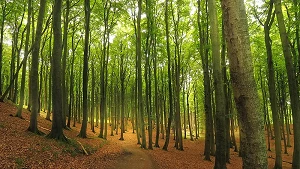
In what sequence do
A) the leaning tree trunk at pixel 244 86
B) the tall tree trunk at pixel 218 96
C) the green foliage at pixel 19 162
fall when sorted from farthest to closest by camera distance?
the tall tree trunk at pixel 218 96
the green foliage at pixel 19 162
the leaning tree trunk at pixel 244 86

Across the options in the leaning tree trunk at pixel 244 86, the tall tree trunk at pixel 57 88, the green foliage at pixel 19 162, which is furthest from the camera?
the tall tree trunk at pixel 57 88

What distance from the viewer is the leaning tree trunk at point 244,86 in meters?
2.37

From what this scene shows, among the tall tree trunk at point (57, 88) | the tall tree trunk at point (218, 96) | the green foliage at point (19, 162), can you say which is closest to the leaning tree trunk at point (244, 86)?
the tall tree trunk at point (218, 96)

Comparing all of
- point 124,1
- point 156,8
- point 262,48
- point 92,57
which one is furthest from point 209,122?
point 92,57

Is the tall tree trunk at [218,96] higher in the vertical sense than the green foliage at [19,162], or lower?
higher

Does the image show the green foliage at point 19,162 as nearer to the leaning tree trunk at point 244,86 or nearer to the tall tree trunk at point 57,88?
the tall tree trunk at point 57,88

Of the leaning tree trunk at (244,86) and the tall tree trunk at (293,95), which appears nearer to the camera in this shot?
the leaning tree trunk at (244,86)

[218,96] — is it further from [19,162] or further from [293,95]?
[19,162]

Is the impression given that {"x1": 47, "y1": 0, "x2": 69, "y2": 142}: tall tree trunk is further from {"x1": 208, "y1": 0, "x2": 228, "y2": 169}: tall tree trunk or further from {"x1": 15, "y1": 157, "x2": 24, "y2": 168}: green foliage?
{"x1": 208, "y1": 0, "x2": 228, "y2": 169}: tall tree trunk

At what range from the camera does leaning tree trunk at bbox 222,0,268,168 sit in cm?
237

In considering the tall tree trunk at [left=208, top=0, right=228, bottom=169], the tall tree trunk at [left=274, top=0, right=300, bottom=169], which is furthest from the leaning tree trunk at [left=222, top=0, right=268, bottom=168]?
the tall tree trunk at [left=274, top=0, right=300, bottom=169]

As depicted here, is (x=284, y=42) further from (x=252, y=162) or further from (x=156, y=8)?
(x=156, y=8)

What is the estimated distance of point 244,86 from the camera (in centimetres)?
244

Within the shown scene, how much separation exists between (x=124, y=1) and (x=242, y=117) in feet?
71.1
